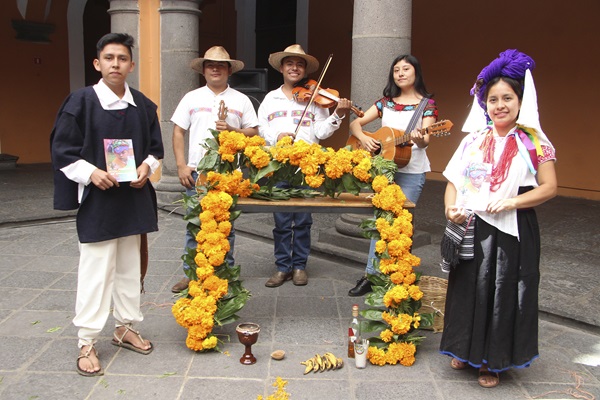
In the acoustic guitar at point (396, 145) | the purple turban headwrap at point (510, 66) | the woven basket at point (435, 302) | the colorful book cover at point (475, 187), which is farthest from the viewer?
the acoustic guitar at point (396, 145)

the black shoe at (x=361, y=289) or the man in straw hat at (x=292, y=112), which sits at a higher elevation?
the man in straw hat at (x=292, y=112)

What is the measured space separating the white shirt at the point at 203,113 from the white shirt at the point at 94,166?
1.11 meters

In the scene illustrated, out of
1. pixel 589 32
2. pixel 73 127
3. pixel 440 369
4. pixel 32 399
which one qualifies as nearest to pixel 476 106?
pixel 440 369

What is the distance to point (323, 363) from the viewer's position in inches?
150

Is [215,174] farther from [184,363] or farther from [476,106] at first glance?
[476,106]

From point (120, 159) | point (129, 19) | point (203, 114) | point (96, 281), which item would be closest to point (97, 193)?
point (120, 159)

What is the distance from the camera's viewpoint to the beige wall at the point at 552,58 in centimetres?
945

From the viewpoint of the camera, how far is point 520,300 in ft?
11.4

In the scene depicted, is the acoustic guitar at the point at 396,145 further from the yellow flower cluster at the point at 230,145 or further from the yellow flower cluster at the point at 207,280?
the yellow flower cluster at the point at 207,280

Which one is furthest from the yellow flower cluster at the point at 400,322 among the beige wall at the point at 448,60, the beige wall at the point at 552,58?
the beige wall at the point at 552,58

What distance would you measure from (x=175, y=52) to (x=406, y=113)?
185 inches

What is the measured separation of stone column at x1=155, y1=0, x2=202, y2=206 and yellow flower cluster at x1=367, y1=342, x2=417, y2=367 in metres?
5.31

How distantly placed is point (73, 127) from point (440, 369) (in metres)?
2.73

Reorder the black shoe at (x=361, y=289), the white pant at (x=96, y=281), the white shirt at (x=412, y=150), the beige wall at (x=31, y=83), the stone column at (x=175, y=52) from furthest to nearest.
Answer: the beige wall at (x=31, y=83), the stone column at (x=175, y=52), the black shoe at (x=361, y=289), the white shirt at (x=412, y=150), the white pant at (x=96, y=281)
